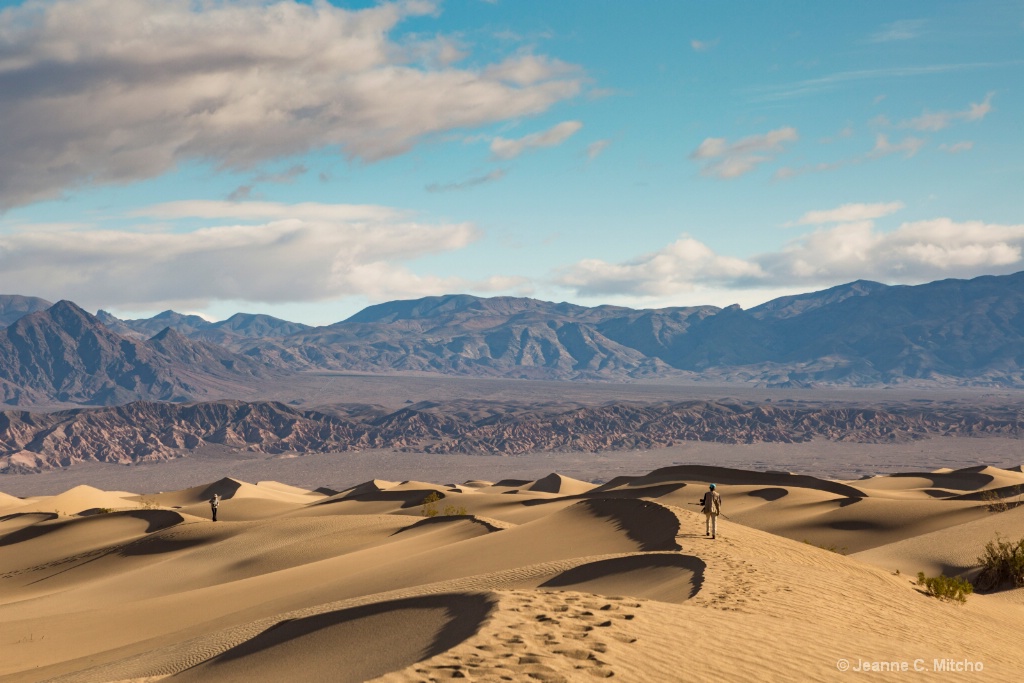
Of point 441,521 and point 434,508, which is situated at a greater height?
point 441,521

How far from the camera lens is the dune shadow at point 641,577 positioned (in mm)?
16500

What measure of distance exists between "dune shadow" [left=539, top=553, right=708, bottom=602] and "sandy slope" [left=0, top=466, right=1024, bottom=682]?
0.20ft

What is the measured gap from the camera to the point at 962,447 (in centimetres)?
16262

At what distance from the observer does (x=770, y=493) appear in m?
48.6

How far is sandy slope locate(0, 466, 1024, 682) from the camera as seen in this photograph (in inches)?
475

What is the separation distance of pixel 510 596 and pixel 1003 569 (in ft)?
44.6

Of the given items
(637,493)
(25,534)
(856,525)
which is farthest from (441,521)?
(25,534)

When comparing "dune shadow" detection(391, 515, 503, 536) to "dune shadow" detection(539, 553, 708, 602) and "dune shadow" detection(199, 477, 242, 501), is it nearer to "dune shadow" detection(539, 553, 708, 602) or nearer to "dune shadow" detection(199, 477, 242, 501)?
"dune shadow" detection(539, 553, 708, 602)

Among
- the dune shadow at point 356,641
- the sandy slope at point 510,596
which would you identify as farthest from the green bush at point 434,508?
the dune shadow at point 356,641

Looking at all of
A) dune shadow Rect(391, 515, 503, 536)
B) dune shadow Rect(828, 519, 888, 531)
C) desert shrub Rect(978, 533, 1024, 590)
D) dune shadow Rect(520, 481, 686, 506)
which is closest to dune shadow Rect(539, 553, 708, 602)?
desert shrub Rect(978, 533, 1024, 590)

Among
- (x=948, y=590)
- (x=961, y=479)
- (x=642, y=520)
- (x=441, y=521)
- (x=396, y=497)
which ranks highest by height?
(x=642, y=520)

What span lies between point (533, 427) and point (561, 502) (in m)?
141

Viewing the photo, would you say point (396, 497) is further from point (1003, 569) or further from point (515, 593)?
point (515, 593)

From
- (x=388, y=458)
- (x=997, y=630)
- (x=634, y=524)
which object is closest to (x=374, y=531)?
(x=634, y=524)
